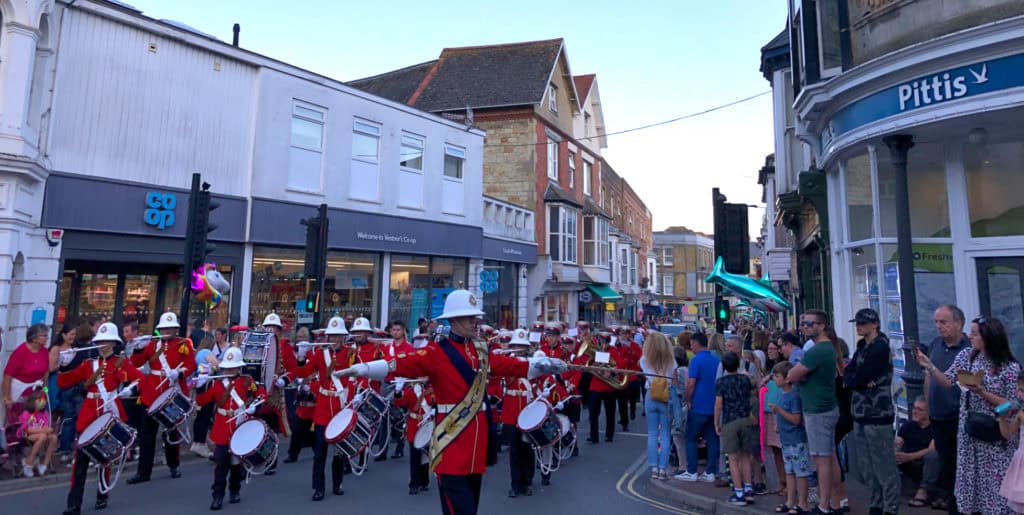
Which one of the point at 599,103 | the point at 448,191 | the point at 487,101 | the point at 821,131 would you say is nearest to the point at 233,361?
the point at 821,131

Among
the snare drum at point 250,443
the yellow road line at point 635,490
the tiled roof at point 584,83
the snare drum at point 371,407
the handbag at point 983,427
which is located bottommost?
the yellow road line at point 635,490

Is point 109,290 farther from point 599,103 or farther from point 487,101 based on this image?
point 599,103

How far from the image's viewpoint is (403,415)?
9.84 metres

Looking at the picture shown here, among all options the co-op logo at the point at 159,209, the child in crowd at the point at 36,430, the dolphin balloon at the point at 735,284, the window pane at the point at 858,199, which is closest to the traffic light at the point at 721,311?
the dolphin balloon at the point at 735,284

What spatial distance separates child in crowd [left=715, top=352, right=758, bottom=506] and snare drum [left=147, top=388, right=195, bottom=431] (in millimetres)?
6765

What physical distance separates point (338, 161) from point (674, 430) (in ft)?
39.4

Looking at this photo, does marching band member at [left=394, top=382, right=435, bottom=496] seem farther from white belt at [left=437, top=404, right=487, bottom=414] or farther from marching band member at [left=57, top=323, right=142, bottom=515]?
marching band member at [left=57, top=323, right=142, bottom=515]

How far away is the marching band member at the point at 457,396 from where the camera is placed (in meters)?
4.32

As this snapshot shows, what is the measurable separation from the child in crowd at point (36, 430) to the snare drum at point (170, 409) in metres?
1.65

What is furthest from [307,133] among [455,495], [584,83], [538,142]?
[584,83]

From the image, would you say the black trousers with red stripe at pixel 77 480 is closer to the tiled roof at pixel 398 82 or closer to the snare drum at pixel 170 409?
the snare drum at pixel 170 409

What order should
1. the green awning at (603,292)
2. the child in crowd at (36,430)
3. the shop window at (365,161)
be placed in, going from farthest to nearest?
the green awning at (603,292) < the shop window at (365,161) < the child in crowd at (36,430)

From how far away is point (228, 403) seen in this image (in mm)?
6961

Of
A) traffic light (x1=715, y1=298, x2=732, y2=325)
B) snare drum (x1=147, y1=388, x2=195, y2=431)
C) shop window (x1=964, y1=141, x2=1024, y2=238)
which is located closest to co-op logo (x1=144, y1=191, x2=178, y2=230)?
snare drum (x1=147, y1=388, x2=195, y2=431)
